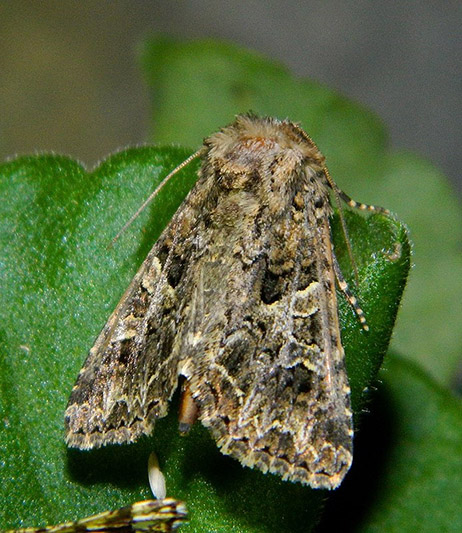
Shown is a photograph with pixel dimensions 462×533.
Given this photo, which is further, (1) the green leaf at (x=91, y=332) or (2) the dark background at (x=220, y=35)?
(2) the dark background at (x=220, y=35)

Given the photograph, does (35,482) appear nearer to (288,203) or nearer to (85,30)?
(288,203)

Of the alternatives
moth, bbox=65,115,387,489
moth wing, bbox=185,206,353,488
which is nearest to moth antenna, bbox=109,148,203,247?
moth, bbox=65,115,387,489

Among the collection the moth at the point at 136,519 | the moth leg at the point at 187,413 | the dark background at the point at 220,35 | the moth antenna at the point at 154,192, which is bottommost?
the moth at the point at 136,519

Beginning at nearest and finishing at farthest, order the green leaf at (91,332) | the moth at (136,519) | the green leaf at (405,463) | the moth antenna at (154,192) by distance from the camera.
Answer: the moth at (136,519)
the green leaf at (91,332)
the moth antenna at (154,192)
the green leaf at (405,463)

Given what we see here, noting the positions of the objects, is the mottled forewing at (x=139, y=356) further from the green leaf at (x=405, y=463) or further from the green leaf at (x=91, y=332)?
the green leaf at (x=405, y=463)

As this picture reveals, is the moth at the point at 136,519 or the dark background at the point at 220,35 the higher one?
the dark background at the point at 220,35

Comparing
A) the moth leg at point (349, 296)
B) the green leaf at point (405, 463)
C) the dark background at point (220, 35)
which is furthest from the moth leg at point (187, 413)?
the dark background at point (220, 35)
